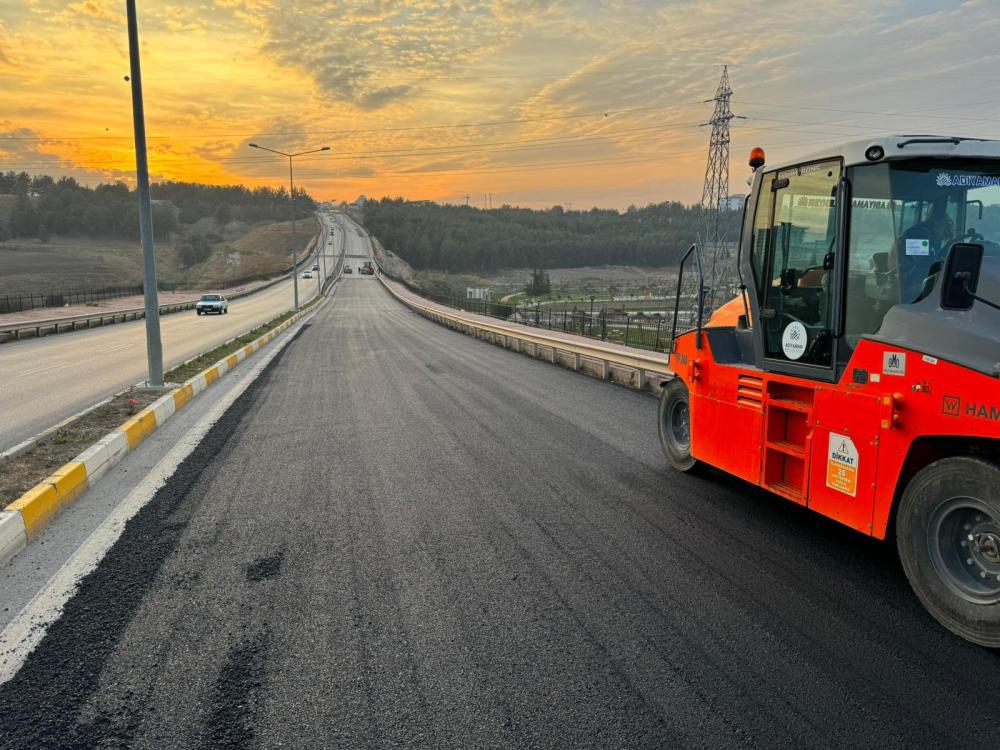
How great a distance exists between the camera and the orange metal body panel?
11.6ft

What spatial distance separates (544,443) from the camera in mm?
8117

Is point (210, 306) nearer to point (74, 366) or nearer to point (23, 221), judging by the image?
point (74, 366)

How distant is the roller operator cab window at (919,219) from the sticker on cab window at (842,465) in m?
0.73

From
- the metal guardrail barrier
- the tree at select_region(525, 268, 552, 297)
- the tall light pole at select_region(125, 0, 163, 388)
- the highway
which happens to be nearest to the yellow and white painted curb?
the tall light pole at select_region(125, 0, 163, 388)

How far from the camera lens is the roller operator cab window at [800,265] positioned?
460cm

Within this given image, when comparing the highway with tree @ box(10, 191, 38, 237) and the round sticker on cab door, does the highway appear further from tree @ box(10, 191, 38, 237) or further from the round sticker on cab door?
→ tree @ box(10, 191, 38, 237)

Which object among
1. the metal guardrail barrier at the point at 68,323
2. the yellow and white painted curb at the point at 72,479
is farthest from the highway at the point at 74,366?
the yellow and white painted curb at the point at 72,479

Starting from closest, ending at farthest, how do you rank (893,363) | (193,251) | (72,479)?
(893,363) < (72,479) < (193,251)

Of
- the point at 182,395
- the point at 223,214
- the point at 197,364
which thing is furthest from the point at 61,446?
the point at 223,214

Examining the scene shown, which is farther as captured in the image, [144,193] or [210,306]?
[210,306]

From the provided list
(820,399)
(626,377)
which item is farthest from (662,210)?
(820,399)

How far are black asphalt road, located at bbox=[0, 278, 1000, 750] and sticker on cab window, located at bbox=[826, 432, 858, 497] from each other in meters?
0.63

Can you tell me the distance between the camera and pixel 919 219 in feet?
13.3

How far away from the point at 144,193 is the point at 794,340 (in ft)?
37.6
